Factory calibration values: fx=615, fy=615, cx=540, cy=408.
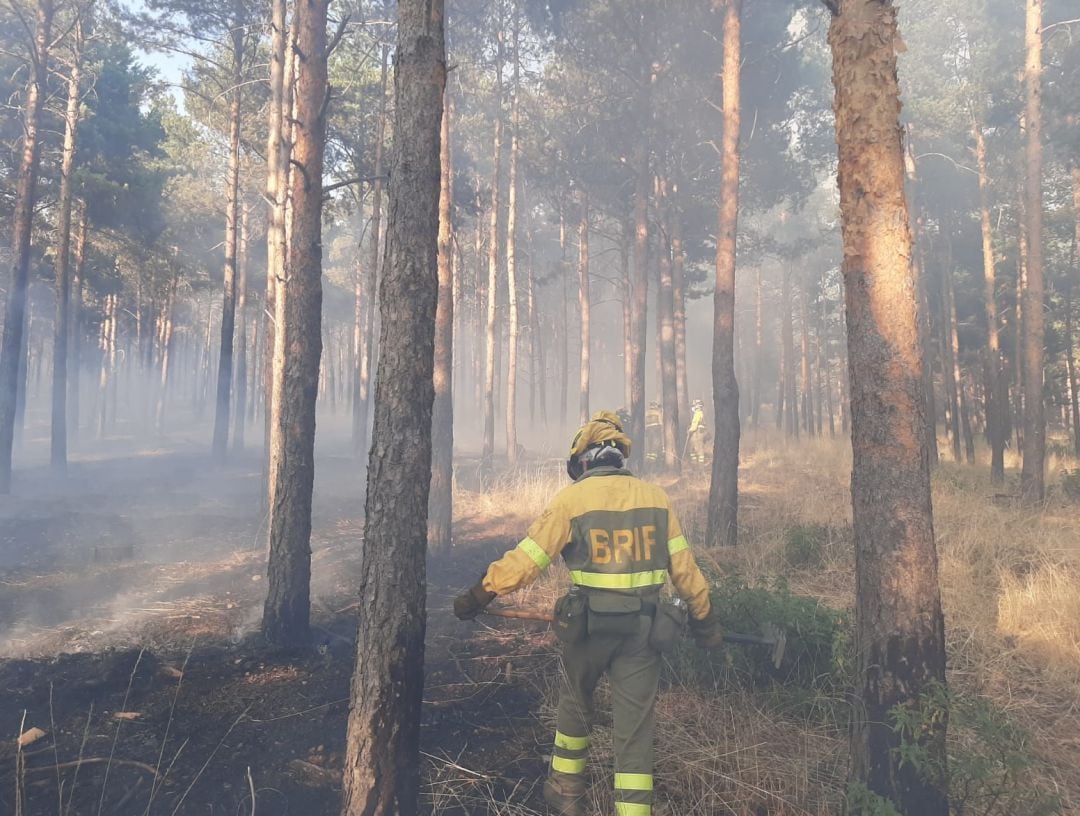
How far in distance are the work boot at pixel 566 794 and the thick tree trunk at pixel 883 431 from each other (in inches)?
57.3

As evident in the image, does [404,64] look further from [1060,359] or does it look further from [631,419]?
[1060,359]

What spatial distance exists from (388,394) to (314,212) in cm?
387

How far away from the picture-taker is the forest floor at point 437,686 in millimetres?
3580

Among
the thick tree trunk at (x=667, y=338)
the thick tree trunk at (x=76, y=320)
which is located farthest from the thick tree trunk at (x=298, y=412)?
the thick tree trunk at (x=76, y=320)

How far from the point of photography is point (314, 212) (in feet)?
20.9

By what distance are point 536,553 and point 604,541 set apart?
0.39 metres

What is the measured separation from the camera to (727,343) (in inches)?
385

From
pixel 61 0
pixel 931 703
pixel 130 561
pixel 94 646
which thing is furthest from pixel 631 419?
pixel 61 0

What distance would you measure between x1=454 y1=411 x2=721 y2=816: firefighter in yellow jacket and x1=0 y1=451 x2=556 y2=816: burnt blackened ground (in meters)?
0.52

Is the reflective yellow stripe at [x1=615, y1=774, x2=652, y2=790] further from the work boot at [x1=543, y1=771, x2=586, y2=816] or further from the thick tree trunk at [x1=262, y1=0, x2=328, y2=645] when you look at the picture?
the thick tree trunk at [x1=262, y1=0, x2=328, y2=645]

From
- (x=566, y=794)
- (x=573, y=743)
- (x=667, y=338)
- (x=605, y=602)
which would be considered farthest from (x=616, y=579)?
(x=667, y=338)

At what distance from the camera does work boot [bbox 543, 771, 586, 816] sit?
339 centimetres

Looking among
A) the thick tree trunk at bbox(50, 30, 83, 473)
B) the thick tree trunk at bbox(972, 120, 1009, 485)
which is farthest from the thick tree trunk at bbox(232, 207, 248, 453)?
the thick tree trunk at bbox(972, 120, 1009, 485)

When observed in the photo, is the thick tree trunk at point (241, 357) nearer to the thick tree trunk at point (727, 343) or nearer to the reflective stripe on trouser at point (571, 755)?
the thick tree trunk at point (727, 343)
